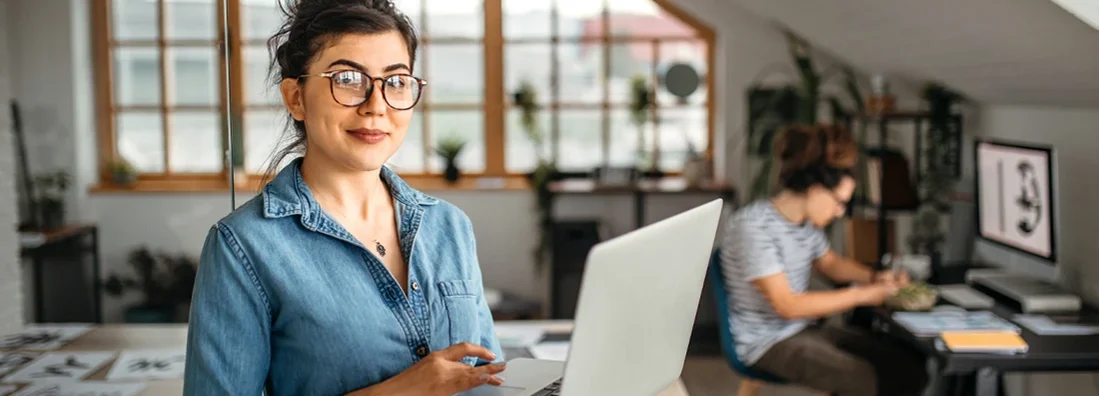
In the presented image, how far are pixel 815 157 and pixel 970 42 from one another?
2.02ft

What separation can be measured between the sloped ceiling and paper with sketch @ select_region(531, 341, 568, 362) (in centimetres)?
142

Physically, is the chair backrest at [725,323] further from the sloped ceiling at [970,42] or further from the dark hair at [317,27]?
the dark hair at [317,27]

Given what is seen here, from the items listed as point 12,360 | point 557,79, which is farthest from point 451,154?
point 12,360

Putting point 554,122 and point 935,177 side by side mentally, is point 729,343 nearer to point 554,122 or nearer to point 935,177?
point 935,177

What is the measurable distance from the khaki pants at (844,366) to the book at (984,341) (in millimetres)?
431

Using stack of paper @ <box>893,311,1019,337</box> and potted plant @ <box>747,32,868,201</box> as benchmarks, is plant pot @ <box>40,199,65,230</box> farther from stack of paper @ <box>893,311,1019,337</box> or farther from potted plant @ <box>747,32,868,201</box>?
potted plant @ <box>747,32,868,201</box>

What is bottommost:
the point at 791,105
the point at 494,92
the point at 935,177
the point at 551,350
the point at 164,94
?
the point at 551,350

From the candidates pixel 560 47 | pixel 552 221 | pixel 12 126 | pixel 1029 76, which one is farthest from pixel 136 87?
pixel 560 47

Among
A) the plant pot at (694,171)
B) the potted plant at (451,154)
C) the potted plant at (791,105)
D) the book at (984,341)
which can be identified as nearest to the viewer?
the book at (984,341)

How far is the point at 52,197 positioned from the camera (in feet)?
6.20

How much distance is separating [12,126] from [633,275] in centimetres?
108

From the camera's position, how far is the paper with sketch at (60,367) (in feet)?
5.62

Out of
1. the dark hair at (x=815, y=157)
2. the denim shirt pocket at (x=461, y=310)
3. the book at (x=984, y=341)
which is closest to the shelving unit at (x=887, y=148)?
the dark hair at (x=815, y=157)

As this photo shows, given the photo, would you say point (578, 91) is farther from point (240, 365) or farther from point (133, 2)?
point (240, 365)
